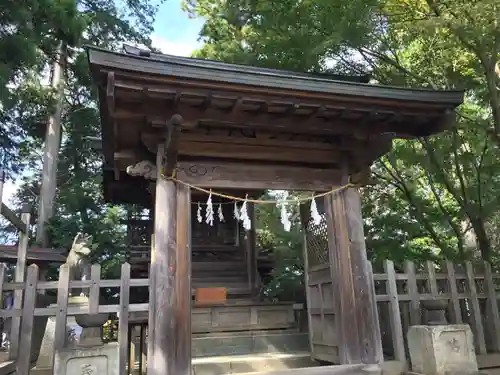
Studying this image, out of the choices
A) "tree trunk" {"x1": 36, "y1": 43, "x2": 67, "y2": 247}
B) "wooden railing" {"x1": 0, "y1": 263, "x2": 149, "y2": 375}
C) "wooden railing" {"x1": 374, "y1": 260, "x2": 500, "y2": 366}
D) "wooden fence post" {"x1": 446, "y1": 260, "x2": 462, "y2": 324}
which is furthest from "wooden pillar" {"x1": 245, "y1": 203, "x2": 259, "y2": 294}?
"tree trunk" {"x1": 36, "y1": 43, "x2": 67, "y2": 247}

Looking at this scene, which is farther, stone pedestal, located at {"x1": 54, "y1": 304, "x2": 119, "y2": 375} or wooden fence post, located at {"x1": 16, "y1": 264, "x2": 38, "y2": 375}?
wooden fence post, located at {"x1": 16, "y1": 264, "x2": 38, "y2": 375}

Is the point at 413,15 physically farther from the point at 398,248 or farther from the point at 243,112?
the point at 398,248

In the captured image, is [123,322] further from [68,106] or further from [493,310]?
[68,106]

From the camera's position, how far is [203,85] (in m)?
4.62

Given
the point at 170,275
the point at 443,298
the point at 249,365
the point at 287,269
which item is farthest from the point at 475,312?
the point at 287,269

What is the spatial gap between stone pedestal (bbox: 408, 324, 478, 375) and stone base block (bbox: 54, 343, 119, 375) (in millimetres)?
3690

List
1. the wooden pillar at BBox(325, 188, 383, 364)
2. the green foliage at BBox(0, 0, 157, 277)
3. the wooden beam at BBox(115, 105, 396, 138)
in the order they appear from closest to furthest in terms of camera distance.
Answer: the wooden beam at BBox(115, 105, 396, 138)
the wooden pillar at BBox(325, 188, 383, 364)
the green foliage at BBox(0, 0, 157, 277)

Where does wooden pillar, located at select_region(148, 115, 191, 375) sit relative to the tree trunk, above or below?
below

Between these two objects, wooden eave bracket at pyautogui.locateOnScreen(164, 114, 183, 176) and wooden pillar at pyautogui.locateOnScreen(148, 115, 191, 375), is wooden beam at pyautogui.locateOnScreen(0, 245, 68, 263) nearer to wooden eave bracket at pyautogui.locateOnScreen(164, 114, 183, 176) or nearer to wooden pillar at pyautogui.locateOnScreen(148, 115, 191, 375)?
wooden pillar at pyautogui.locateOnScreen(148, 115, 191, 375)

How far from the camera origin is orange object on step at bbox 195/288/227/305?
8809 millimetres

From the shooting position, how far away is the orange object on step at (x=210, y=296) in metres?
8.81

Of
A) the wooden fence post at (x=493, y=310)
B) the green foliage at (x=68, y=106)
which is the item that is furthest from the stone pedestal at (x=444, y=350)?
the green foliage at (x=68, y=106)

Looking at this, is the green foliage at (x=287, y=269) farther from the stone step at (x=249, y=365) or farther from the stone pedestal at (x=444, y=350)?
the stone pedestal at (x=444, y=350)

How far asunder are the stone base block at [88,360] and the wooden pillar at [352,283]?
285 cm
